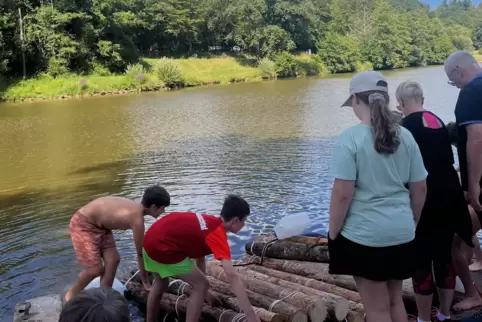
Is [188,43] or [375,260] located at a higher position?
[188,43]

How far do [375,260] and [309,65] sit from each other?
238 feet

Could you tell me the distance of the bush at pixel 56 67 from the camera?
48.5m

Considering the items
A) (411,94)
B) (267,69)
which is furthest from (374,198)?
(267,69)

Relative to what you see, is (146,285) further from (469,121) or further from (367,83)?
(469,121)

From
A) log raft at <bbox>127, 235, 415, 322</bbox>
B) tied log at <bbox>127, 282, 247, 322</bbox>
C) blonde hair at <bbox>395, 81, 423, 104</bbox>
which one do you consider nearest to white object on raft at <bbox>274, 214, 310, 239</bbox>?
log raft at <bbox>127, 235, 415, 322</bbox>

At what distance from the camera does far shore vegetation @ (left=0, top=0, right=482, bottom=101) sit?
48.1 metres

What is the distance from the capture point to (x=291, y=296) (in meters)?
4.98

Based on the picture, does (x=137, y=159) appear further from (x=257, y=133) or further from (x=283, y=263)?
(x=283, y=263)

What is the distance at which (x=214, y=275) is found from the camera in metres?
6.06

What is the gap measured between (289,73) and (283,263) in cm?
6443

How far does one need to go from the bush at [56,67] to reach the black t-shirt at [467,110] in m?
48.8

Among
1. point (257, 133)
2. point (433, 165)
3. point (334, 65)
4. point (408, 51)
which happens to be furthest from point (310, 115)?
point (408, 51)

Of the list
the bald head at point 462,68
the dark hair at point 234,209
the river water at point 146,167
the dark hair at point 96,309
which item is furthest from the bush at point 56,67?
the dark hair at point 96,309

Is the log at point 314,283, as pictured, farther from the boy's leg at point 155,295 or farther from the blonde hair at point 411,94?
the blonde hair at point 411,94
